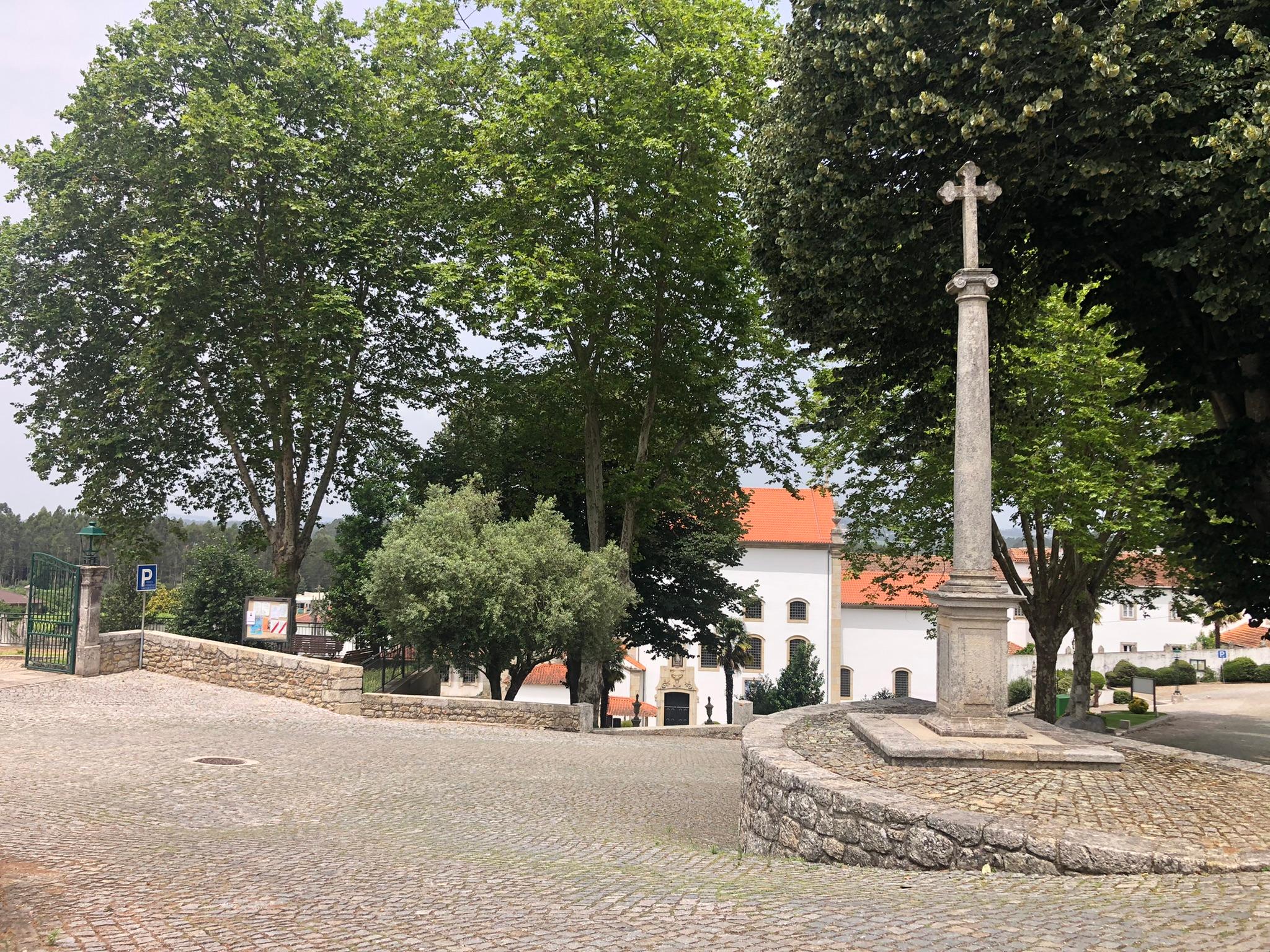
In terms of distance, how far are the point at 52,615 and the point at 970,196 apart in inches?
734

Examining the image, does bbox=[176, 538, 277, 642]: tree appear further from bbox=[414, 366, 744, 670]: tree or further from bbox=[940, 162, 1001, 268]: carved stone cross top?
bbox=[940, 162, 1001, 268]: carved stone cross top

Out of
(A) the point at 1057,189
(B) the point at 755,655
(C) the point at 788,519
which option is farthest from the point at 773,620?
(A) the point at 1057,189

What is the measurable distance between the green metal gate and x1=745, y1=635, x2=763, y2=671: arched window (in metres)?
39.3

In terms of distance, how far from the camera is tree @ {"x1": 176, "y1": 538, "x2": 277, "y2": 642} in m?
22.1

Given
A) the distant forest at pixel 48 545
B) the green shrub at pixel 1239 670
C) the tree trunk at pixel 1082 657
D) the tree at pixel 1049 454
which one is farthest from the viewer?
the distant forest at pixel 48 545

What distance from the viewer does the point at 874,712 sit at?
1168 centimetres

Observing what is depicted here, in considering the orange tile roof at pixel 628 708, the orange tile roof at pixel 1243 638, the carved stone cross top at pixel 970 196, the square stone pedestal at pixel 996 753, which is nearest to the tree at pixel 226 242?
the carved stone cross top at pixel 970 196

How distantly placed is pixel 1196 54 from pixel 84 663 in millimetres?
20304

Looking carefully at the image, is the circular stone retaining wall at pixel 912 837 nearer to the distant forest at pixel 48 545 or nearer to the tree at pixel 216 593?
the tree at pixel 216 593

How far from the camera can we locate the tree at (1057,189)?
9438 millimetres

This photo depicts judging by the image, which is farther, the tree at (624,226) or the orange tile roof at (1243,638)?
the orange tile roof at (1243,638)

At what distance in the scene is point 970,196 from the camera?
984cm

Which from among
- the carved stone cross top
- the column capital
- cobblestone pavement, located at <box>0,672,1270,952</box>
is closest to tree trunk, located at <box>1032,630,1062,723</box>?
cobblestone pavement, located at <box>0,672,1270,952</box>

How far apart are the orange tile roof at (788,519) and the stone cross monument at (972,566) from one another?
42.1 metres
